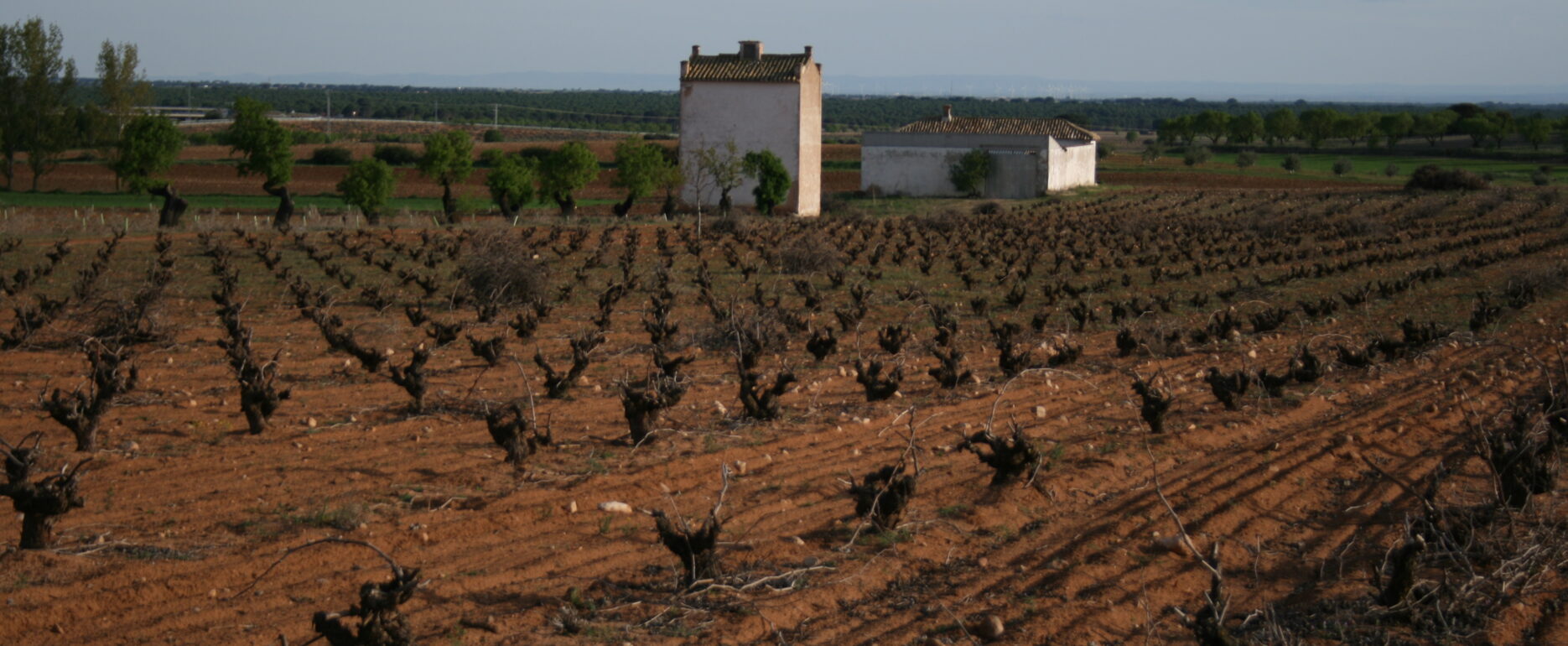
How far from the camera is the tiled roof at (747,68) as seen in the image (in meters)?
45.6

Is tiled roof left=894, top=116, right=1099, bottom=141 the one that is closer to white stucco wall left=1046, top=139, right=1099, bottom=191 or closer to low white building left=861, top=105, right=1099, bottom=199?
low white building left=861, top=105, right=1099, bottom=199

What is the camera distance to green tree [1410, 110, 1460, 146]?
109 m

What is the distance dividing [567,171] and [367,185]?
6740 millimetres

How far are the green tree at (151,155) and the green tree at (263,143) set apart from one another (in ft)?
5.34

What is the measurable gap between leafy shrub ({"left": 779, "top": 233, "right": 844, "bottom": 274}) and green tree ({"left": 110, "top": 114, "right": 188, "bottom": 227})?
18.6m

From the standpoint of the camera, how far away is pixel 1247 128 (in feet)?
368

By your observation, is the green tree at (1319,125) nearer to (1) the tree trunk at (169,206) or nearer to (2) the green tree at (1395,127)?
(2) the green tree at (1395,127)

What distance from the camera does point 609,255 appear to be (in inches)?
1012

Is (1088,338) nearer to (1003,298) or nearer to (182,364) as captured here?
(1003,298)

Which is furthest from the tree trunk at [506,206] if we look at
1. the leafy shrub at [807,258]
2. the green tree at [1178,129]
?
the green tree at [1178,129]

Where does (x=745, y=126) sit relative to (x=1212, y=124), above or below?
below

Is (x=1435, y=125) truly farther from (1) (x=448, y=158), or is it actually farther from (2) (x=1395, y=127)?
(1) (x=448, y=158)

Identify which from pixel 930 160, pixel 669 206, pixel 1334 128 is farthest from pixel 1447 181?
pixel 1334 128

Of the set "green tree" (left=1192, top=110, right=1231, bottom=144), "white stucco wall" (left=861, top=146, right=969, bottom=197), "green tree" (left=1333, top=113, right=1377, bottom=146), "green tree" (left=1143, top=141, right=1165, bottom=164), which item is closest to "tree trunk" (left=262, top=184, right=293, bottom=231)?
"white stucco wall" (left=861, top=146, right=969, bottom=197)
